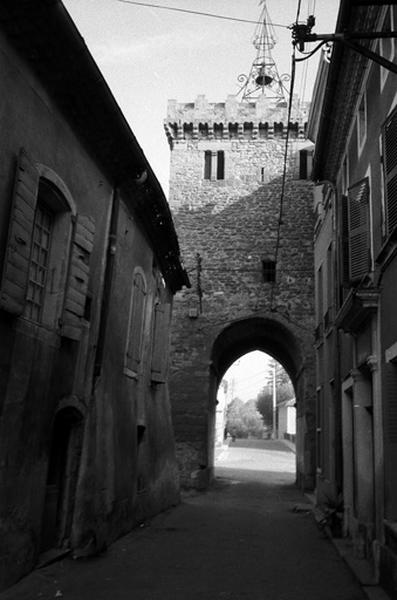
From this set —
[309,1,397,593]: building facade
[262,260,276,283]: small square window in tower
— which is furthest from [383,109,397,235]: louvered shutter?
[262,260,276,283]: small square window in tower

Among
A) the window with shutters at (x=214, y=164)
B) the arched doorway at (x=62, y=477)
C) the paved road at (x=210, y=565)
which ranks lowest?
the paved road at (x=210, y=565)

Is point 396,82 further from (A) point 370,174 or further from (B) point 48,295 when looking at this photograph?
(B) point 48,295

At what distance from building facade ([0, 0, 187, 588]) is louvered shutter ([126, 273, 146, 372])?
0.04m

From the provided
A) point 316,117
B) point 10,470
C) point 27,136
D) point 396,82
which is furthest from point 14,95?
point 316,117

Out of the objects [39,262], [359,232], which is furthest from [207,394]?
[39,262]

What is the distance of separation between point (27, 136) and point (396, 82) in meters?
4.34

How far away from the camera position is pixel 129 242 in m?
10.5

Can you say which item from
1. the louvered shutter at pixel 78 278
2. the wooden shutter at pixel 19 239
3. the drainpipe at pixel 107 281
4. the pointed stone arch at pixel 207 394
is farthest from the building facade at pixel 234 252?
the wooden shutter at pixel 19 239

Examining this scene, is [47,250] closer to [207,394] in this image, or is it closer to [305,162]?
[207,394]

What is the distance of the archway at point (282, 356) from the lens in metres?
19.3

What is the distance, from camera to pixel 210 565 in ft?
26.8

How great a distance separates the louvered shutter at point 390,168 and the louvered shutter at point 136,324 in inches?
204

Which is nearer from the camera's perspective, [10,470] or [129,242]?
[10,470]

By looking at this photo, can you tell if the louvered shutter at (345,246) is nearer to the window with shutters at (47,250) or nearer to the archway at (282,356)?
the window with shutters at (47,250)
